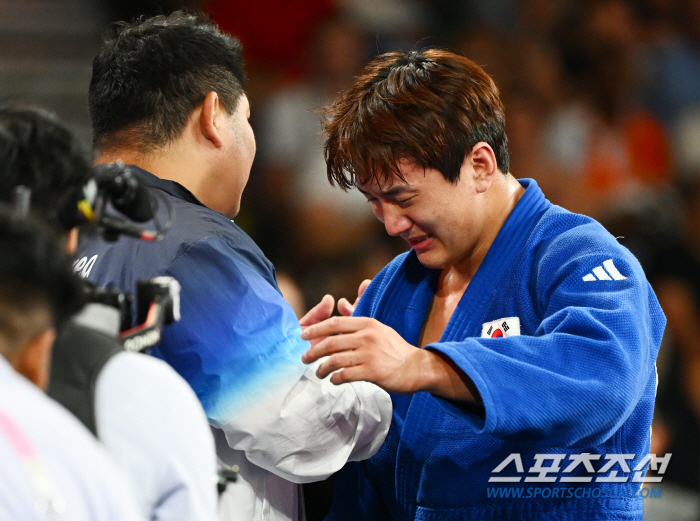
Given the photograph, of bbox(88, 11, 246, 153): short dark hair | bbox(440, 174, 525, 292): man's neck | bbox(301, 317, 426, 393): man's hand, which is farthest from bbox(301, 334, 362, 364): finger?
bbox(88, 11, 246, 153): short dark hair

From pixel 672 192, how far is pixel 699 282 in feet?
1.99

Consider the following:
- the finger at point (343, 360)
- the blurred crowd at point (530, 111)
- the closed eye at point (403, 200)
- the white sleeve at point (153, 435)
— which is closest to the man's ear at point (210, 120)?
the closed eye at point (403, 200)

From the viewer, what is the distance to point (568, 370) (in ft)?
4.49

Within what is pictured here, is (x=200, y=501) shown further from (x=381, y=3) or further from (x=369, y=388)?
(x=381, y=3)

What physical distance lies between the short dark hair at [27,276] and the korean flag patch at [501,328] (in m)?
1.03

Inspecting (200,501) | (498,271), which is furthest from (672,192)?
(200,501)

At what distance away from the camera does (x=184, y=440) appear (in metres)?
0.92

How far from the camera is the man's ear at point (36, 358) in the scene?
2.74ft

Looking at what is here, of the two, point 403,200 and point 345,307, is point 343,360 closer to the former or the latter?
point 403,200

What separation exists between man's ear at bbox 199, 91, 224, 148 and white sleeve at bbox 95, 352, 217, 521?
95 centimetres

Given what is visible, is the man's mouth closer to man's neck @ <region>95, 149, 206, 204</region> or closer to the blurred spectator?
man's neck @ <region>95, 149, 206, 204</region>

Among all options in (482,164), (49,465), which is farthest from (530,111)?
(49,465)

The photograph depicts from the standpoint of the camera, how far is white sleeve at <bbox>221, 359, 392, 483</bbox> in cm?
155

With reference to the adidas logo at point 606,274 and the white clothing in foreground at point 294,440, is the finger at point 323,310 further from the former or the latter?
the adidas logo at point 606,274
